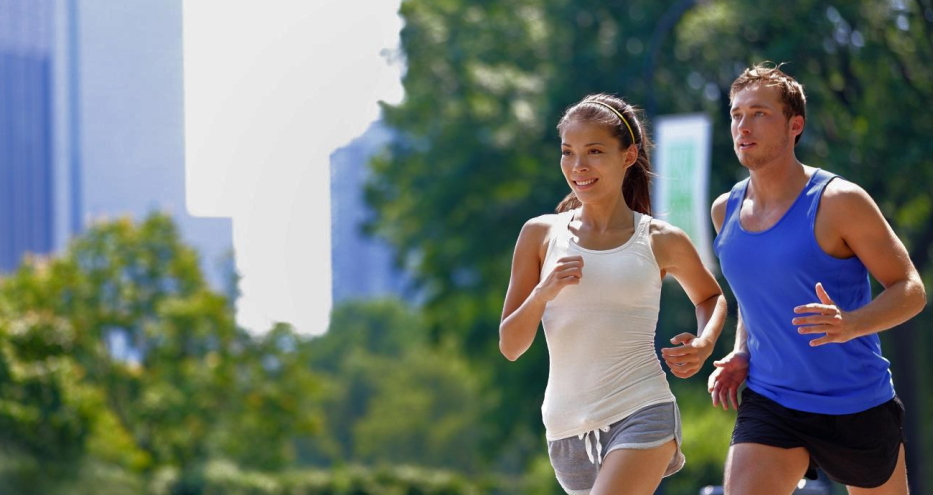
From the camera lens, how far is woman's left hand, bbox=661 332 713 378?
13.2 ft

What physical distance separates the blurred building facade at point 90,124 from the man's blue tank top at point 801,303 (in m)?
13.2

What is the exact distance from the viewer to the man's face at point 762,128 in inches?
165

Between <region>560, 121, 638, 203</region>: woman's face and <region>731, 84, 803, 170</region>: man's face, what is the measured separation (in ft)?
1.27

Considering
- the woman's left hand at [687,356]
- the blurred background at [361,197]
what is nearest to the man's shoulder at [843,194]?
the woman's left hand at [687,356]

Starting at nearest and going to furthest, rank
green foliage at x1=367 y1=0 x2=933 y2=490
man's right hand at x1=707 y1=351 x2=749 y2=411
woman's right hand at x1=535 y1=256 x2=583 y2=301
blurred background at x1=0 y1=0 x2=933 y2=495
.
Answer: woman's right hand at x1=535 y1=256 x2=583 y2=301 → man's right hand at x1=707 y1=351 x2=749 y2=411 → green foliage at x1=367 y1=0 x2=933 y2=490 → blurred background at x1=0 y1=0 x2=933 y2=495

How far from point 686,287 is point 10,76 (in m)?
26.1

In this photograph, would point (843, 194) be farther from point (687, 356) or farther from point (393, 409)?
point (393, 409)

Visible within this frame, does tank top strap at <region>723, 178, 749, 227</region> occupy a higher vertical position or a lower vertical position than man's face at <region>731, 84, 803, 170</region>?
lower

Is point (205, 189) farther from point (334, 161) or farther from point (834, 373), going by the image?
point (834, 373)

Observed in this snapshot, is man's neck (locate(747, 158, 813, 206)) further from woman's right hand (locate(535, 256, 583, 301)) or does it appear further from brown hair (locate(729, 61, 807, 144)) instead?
woman's right hand (locate(535, 256, 583, 301))

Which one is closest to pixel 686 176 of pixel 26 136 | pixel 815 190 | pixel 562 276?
pixel 815 190

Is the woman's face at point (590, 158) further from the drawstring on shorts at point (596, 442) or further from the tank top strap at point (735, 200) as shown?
the drawstring on shorts at point (596, 442)

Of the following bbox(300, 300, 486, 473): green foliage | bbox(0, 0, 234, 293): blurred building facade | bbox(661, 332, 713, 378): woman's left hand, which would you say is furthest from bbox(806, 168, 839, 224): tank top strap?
bbox(300, 300, 486, 473): green foliage

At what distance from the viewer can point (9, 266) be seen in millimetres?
27266
